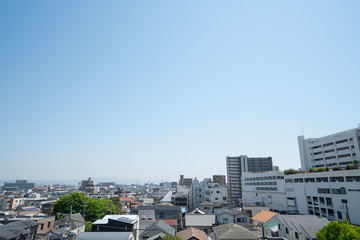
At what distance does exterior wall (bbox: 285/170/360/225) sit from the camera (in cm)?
4819

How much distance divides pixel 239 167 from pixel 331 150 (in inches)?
2123

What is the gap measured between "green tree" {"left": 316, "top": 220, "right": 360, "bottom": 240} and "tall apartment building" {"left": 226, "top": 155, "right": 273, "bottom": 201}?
9886cm

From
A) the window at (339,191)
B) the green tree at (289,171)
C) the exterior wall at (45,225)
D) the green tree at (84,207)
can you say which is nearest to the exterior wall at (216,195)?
the green tree at (289,171)

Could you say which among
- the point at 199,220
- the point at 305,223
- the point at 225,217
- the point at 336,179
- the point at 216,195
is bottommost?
the point at 199,220

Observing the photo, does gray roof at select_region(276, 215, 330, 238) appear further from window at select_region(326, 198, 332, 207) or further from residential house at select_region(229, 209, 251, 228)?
window at select_region(326, 198, 332, 207)

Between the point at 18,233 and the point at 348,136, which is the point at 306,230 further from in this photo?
the point at 348,136

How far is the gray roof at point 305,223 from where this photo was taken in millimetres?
29000

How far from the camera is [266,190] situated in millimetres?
86375

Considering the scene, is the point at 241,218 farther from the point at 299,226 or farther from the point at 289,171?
the point at 289,171

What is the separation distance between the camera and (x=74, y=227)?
40.1 metres

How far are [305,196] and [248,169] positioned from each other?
64438mm

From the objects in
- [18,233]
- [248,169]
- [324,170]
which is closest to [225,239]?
[18,233]

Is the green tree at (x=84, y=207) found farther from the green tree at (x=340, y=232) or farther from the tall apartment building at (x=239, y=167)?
the tall apartment building at (x=239, y=167)

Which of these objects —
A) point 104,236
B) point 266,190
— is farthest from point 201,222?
point 266,190
